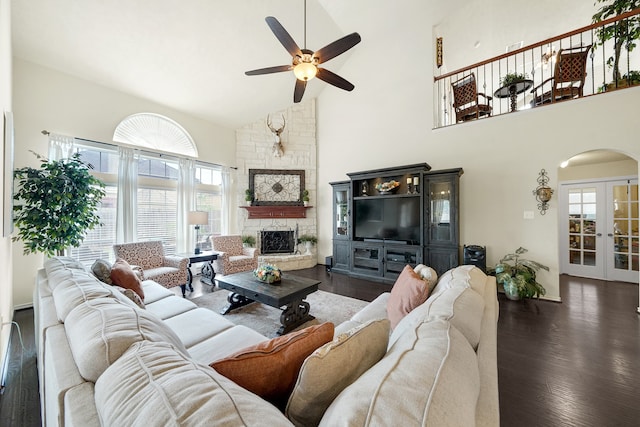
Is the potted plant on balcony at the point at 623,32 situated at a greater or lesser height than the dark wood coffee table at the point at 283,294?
greater

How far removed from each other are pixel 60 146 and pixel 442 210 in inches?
234

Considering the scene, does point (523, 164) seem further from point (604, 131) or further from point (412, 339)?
point (412, 339)

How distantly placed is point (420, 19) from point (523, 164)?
328 cm

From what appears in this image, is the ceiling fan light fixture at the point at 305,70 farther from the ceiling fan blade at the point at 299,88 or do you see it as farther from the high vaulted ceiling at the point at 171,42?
the high vaulted ceiling at the point at 171,42

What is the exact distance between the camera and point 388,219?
189 inches

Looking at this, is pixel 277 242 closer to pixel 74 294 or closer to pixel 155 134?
pixel 155 134

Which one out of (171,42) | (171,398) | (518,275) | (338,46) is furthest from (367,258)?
(171,42)

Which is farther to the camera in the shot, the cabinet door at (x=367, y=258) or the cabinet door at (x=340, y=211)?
the cabinet door at (x=340, y=211)

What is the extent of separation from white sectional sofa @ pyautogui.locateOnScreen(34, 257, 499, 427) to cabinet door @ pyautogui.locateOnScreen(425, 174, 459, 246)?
3.08 m

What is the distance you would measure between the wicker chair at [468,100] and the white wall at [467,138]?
0.29 metres

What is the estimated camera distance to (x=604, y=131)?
318 centimetres

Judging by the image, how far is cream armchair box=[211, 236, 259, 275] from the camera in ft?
14.3

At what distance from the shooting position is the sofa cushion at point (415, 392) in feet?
1.67

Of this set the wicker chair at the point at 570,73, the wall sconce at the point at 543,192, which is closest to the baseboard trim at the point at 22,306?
the wall sconce at the point at 543,192
